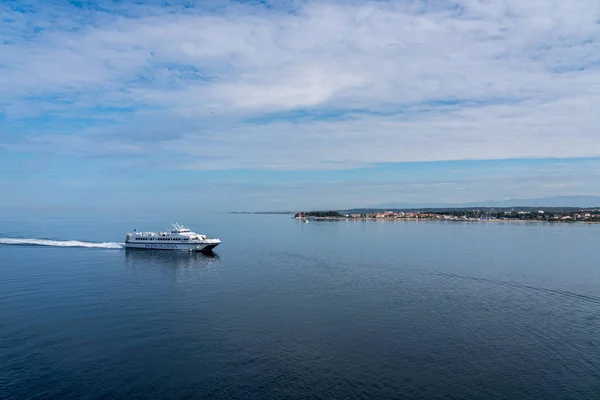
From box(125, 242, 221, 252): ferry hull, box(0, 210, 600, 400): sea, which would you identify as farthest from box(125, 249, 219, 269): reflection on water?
box(0, 210, 600, 400): sea

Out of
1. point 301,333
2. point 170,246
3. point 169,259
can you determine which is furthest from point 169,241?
point 301,333

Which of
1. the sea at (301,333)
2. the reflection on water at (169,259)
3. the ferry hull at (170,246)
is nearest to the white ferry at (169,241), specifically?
the ferry hull at (170,246)

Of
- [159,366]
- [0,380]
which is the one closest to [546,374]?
[159,366]

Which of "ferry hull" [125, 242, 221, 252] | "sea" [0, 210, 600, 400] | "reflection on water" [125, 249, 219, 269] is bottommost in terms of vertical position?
"sea" [0, 210, 600, 400]

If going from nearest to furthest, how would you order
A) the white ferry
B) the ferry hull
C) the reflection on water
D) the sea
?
the sea < the reflection on water < the ferry hull < the white ferry

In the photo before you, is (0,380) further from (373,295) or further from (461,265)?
(461,265)

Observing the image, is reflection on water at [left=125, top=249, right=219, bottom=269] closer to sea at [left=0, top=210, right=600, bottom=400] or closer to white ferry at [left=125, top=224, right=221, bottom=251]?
white ferry at [left=125, top=224, right=221, bottom=251]

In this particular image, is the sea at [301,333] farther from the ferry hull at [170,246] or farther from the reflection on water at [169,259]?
the ferry hull at [170,246]
